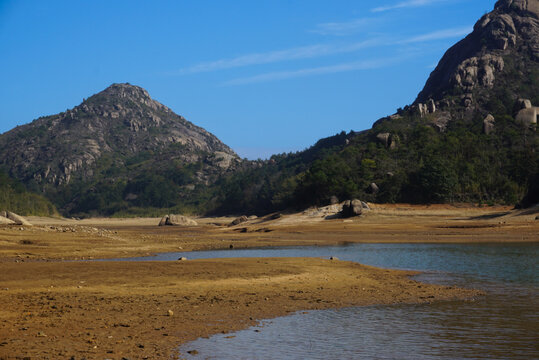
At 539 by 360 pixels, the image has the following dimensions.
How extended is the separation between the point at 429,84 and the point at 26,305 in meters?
→ 163

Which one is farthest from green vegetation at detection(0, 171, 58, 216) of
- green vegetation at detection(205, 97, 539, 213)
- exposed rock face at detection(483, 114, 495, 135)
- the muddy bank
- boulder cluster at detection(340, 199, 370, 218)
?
the muddy bank

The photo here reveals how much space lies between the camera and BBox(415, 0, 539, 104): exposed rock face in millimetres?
136500

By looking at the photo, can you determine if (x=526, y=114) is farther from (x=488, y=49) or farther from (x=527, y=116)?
(x=488, y=49)

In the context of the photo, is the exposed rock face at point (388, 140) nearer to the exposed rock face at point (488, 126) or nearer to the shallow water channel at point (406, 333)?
the exposed rock face at point (488, 126)

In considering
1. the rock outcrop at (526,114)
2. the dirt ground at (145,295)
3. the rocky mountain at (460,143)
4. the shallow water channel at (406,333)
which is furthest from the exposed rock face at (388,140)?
the shallow water channel at (406,333)

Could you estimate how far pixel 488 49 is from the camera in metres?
148

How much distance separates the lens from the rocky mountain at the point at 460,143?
87500 mm

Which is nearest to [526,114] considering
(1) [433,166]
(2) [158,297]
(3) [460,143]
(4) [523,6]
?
(3) [460,143]

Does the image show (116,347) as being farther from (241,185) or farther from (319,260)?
(241,185)

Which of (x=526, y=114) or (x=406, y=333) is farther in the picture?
(x=526, y=114)

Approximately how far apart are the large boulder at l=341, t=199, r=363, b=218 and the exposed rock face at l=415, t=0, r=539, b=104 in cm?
6190

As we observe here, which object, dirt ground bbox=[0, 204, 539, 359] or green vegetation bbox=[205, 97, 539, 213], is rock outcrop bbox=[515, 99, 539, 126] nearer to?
green vegetation bbox=[205, 97, 539, 213]

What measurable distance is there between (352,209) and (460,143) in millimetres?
34594

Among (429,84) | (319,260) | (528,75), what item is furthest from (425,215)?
(429,84)
